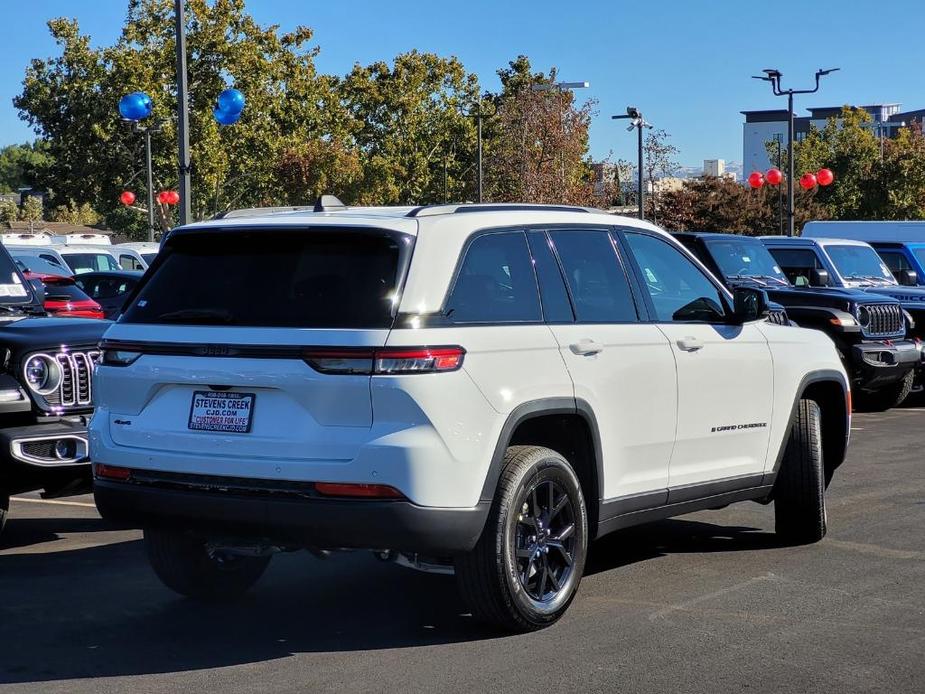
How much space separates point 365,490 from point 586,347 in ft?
4.74

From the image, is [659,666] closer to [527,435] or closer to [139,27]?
[527,435]

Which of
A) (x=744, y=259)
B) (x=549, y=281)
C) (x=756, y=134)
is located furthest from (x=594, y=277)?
(x=756, y=134)

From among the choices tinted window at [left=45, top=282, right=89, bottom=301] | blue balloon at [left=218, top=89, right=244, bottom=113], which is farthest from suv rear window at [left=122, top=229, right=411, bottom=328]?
blue balloon at [left=218, top=89, right=244, bottom=113]

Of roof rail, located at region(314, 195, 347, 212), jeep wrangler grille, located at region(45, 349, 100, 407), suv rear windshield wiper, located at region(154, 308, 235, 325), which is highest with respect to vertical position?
roof rail, located at region(314, 195, 347, 212)

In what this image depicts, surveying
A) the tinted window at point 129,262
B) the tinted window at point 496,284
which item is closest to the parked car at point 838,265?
the tinted window at point 496,284

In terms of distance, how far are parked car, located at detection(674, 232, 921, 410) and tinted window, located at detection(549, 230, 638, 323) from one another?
367 inches

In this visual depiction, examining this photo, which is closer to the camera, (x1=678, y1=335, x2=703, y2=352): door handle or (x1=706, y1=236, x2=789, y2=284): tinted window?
(x1=678, y1=335, x2=703, y2=352): door handle

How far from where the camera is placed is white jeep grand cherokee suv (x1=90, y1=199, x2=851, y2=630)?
5.38m

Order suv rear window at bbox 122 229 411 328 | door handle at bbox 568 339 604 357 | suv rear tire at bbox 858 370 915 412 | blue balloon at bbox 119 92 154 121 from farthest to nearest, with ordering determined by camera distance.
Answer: blue balloon at bbox 119 92 154 121 < suv rear tire at bbox 858 370 915 412 < door handle at bbox 568 339 604 357 < suv rear window at bbox 122 229 411 328

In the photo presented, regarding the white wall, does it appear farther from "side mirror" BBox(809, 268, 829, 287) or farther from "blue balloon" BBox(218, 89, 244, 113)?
"side mirror" BBox(809, 268, 829, 287)

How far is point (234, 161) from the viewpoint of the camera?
5653cm

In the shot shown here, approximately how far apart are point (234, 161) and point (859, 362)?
44.2 metres

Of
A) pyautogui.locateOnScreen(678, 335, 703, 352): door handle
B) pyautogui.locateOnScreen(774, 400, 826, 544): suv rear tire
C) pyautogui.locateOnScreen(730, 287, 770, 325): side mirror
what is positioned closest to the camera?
pyautogui.locateOnScreen(678, 335, 703, 352): door handle

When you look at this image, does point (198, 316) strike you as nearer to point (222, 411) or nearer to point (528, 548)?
point (222, 411)
